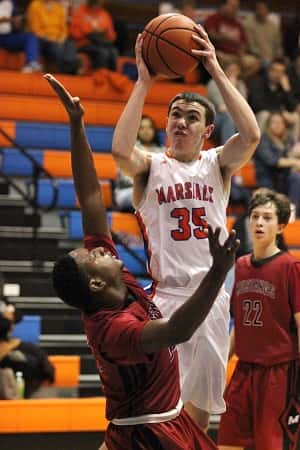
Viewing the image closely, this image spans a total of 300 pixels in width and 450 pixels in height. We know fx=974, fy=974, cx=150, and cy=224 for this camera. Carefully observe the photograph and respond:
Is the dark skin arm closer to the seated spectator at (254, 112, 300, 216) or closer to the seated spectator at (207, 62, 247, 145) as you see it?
the seated spectator at (254, 112, 300, 216)

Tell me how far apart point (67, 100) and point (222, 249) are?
1.02m

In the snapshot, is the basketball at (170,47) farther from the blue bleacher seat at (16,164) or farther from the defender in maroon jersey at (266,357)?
the blue bleacher seat at (16,164)

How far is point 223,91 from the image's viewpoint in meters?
4.23

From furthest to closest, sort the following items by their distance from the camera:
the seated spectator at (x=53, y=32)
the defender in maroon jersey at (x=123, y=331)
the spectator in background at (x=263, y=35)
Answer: the spectator in background at (x=263, y=35) → the seated spectator at (x=53, y=32) → the defender in maroon jersey at (x=123, y=331)

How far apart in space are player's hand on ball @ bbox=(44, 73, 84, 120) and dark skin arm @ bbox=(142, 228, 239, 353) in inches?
37.3

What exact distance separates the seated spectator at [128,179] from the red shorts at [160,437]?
16.1ft

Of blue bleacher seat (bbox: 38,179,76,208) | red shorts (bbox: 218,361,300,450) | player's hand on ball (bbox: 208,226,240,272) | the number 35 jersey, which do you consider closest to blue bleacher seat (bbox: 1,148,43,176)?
blue bleacher seat (bbox: 38,179,76,208)

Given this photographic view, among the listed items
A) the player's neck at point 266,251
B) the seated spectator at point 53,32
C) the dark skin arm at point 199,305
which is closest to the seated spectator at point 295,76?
the seated spectator at point 53,32

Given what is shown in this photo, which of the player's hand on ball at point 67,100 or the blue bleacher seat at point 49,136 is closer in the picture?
the player's hand on ball at point 67,100

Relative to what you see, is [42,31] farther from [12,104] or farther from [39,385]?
[39,385]

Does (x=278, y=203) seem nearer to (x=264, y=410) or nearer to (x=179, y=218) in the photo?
(x=179, y=218)

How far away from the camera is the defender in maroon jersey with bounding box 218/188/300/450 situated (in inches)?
191

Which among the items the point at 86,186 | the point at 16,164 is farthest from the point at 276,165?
the point at 86,186

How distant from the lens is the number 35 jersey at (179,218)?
439cm
